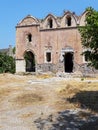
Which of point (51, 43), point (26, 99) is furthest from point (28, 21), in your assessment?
point (26, 99)

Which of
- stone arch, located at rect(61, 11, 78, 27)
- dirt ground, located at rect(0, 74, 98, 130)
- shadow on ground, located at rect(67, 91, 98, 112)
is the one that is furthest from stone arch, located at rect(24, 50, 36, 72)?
shadow on ground, located at rect(67, 91, 98, 112)

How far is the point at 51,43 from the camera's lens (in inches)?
1604

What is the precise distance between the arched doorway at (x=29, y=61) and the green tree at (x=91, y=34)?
84.5 ft

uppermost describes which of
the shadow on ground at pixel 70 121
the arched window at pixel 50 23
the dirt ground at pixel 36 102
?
the arched window at pixel 50 23

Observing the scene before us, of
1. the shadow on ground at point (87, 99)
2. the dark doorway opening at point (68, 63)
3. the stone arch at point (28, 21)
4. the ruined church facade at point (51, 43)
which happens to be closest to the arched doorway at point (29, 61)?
the ruined church facade at point (51, 43)

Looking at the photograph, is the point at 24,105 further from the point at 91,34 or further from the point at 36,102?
the point at 91,34

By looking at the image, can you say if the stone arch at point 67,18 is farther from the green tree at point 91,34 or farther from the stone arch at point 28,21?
the green tree at point 91,34

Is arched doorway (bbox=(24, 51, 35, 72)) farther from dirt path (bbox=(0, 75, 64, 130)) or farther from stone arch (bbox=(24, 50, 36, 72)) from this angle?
dirt path (bbox=(0, 75, 64, 130))

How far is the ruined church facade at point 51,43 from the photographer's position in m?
39.1

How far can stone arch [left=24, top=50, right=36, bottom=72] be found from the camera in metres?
43.0

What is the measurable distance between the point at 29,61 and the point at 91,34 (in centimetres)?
2754

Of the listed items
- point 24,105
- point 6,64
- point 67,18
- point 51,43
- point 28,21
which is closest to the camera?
point 24,105

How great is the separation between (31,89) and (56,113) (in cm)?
750

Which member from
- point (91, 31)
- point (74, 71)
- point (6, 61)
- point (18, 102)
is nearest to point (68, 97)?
point (18, 102)
